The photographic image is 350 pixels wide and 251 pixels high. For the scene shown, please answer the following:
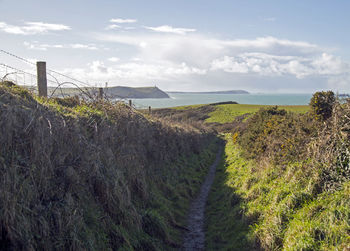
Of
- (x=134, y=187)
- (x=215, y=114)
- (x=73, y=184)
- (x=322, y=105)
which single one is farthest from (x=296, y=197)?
(x=215, y=114)

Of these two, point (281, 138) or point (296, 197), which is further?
point (281, 138)

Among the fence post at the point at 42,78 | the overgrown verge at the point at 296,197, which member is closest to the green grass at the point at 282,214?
the overgrown verge at the point at 296,197

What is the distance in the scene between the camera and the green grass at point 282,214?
18.1ft

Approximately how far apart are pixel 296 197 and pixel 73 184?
17.1 ft

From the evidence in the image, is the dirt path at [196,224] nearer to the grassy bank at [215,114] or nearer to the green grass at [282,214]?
the green grass at [282,214]

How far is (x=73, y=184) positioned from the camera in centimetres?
539

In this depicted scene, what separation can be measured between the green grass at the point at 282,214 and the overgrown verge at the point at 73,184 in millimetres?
1492

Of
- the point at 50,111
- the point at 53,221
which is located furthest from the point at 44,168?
the point at 50,111

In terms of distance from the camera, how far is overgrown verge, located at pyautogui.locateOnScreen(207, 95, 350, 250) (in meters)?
5.68

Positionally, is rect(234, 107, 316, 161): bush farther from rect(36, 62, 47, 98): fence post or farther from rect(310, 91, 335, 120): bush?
rect(36, 62, 47, 98): fence post

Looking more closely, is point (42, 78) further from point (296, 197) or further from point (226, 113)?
point (226, 113)

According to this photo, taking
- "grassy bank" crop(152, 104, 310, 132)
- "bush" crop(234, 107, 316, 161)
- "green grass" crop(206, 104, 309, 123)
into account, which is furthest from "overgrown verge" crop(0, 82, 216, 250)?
"green grass" crop(206, 104, 309, 123)

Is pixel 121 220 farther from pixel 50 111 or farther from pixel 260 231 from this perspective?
pixel 260 231

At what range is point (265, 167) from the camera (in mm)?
10352
